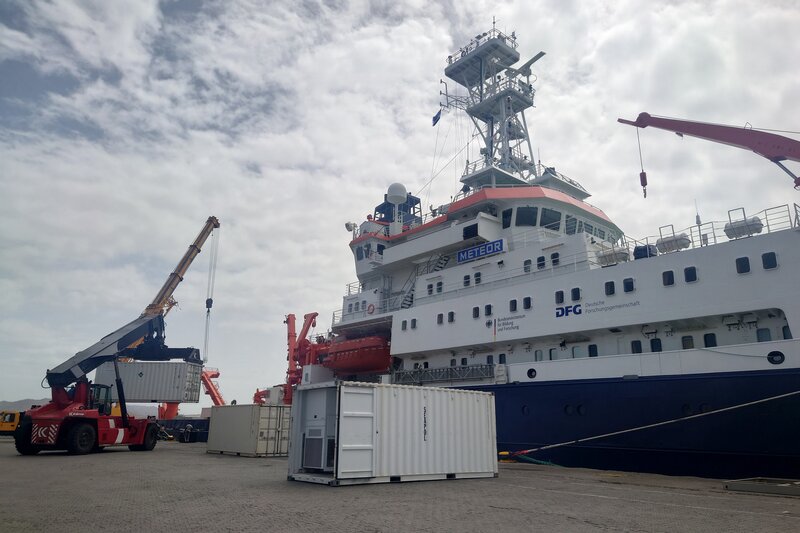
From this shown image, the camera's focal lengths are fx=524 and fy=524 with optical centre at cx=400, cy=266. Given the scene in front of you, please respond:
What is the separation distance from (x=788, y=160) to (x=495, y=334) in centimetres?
1092

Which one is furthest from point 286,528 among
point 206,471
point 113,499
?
point 206,471

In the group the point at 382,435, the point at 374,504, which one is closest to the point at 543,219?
the point at 382,435

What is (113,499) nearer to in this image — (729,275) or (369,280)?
(729,275)

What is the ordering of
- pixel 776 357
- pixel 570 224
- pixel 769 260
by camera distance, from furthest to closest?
pixel 570 224 → pixel 769 260 → pixel 776 357

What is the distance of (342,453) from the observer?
1125 cm

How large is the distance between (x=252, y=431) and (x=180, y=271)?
62.5 feet

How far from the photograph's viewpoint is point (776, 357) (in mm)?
13219

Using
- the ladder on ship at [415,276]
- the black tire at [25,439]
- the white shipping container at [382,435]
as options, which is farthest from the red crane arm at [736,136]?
the black tire at [25,439]

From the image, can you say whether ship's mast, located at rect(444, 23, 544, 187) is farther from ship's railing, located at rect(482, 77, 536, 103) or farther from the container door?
the container door

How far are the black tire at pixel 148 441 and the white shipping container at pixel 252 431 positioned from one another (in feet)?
7.71

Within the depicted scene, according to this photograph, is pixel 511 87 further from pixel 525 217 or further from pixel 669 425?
pixel 669 425

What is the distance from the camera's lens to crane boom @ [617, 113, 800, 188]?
1617cm

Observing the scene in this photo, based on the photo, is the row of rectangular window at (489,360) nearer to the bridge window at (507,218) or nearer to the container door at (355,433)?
the bridge window at (507,218)

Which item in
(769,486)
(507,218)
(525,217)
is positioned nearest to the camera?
(769,486)
